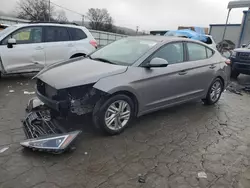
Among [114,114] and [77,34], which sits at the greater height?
[77,34]

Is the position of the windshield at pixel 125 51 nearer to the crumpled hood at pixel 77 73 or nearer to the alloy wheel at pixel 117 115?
the crumpled hood at pixel 77 73

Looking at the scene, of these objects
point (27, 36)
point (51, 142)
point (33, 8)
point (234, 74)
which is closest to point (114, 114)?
point (51, 142)

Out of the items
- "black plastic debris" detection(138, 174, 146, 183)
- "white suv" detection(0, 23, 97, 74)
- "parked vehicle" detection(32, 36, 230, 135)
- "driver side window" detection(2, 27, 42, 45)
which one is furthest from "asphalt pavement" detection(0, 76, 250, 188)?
"driver side window" detection(2, 27, 42, 45)

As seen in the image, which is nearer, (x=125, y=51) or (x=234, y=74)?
(x=125, y=51)

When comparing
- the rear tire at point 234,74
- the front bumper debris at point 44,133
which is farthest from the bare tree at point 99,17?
the front bumper debris at point 44,133

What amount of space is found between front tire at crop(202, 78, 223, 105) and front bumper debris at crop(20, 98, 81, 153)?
3390mm

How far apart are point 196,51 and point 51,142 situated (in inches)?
137

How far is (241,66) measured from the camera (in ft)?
28.7

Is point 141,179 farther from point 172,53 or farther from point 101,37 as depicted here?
point 101,37

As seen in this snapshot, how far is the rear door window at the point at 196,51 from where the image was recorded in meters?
4.68

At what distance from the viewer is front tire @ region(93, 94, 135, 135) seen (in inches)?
135

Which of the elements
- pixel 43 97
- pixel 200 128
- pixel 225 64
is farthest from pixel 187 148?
pixel 225 64

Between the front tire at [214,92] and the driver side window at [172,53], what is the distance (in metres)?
1.30

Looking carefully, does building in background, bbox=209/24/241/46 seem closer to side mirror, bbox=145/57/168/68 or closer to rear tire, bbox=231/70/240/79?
rear tire, bbox=231/70/240/79
